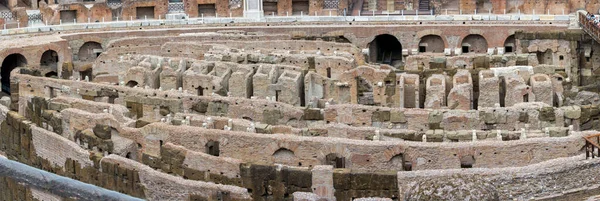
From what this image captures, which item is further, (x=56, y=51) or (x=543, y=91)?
(x=56, y=51)

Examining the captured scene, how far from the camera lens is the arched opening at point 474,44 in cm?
6009

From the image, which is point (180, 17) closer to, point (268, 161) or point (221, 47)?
point (221, 47)

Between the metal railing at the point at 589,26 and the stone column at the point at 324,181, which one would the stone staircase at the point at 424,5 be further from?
the stone column at the point at 324,181

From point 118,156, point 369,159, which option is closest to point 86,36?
point 118,156

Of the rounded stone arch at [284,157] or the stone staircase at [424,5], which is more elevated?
the stone staircase at [424,5]

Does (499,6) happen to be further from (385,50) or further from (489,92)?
(489,92)

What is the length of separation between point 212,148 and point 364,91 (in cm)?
1500

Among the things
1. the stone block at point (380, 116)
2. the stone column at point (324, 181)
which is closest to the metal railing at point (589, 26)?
the stone block at point (380, 116)

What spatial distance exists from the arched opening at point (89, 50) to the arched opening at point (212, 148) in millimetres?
29439

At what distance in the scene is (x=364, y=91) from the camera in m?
46.4

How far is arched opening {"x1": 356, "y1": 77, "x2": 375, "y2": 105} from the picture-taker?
151 ft

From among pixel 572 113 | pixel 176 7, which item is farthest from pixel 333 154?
pixel 176 7

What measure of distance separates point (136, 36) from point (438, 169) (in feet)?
117

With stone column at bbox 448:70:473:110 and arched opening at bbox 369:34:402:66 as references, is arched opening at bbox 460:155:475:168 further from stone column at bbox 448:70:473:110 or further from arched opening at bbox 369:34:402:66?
arched opening at bbox 369:34:402:66
